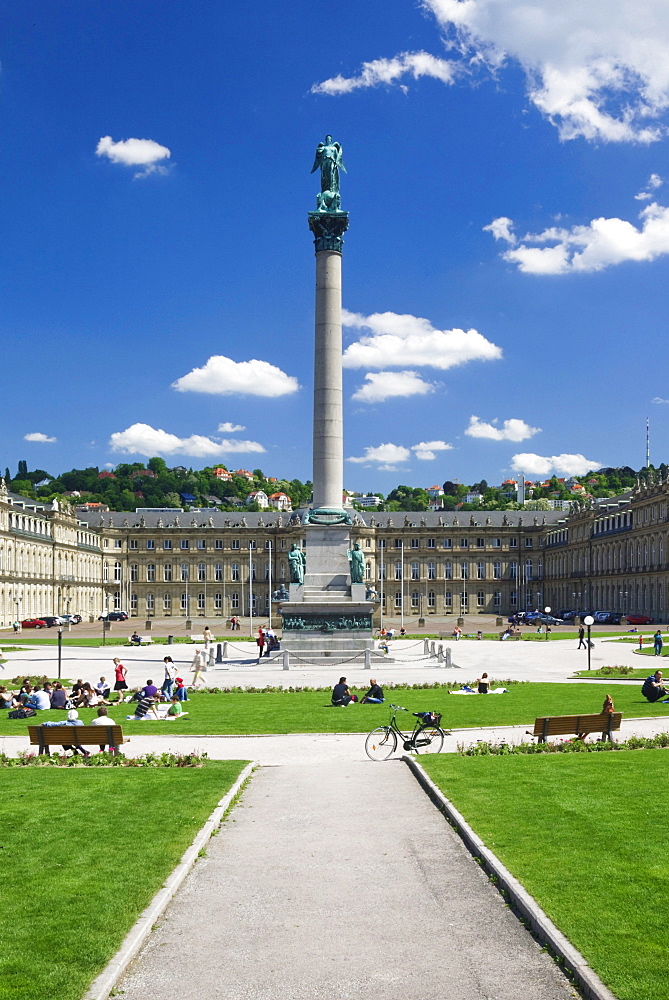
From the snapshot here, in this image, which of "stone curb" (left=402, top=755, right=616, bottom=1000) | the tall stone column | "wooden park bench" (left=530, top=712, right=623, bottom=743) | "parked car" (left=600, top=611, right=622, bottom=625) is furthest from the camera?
"parked car" (left=600, top=611, right=622, bottom=625)

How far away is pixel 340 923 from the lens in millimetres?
11711

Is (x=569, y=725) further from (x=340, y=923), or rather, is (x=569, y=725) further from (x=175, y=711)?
(x=340, y=923)

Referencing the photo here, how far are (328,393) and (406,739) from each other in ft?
126

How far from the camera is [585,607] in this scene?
14675 cm

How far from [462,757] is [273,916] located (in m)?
11.6

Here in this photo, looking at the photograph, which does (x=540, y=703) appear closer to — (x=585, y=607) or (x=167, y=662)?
(x=167, y=662)

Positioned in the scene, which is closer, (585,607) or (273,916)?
(273,916)

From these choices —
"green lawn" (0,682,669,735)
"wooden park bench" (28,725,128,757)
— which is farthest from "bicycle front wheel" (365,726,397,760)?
"wooden park bench" (28,725,128,757)

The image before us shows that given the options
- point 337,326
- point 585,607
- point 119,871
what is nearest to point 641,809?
point 119,871

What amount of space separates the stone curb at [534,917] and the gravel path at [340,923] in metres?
0.15

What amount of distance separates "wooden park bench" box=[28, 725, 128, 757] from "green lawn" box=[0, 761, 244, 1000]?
1784 millimetres

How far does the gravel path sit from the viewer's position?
32.7 ft

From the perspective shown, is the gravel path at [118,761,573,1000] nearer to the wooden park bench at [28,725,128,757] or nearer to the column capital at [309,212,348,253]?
the wooden park bench at [28,725,128,757]

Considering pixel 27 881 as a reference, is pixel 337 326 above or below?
above
